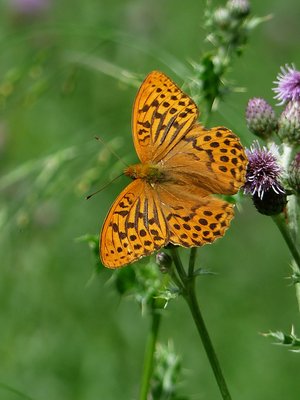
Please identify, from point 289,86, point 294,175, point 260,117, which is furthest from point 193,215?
point 289,86

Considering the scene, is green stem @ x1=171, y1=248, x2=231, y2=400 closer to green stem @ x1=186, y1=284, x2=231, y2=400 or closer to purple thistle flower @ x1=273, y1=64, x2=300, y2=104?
green stem @ x1=186, y1=284, x2=231, y2=400

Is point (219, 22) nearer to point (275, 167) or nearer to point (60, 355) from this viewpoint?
point (275, 167)

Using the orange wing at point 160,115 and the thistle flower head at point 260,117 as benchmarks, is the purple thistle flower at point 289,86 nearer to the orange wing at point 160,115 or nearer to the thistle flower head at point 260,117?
the thistle flower head at point 260,117

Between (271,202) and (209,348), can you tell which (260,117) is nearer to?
(271,202)

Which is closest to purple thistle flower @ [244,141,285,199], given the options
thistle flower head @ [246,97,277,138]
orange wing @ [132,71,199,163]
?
thistle flower head @ [246,97,277,138]

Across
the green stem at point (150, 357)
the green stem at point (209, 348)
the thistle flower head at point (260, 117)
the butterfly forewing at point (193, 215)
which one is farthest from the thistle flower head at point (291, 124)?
the green stem at point (150, 357)

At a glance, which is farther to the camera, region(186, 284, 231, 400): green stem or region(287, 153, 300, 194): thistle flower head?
region(287, 153, 300, 194): thistle flower head
